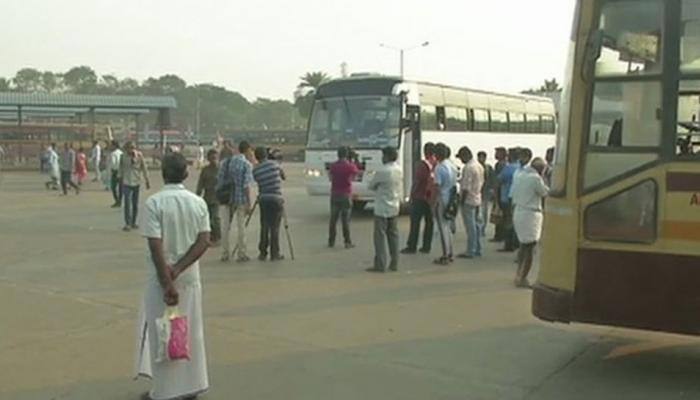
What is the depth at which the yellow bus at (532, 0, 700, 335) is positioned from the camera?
6.39 metres

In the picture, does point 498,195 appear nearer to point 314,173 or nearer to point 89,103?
point 314,173

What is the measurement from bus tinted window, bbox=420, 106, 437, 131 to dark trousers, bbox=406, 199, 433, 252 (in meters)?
6.96

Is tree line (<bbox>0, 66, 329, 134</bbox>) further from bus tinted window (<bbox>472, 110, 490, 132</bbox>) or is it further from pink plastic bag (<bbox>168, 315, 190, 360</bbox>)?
pink plastic bag (<bbox>168, 315, 190, 360</bbox>)

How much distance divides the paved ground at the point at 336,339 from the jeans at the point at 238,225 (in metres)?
0.35

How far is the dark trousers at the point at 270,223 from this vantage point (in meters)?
13.2

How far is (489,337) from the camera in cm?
824

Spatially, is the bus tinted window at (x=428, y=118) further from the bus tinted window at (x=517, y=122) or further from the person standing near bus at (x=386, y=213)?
the person standing near bus at (x=386, y=213)

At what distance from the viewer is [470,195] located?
1371 centimetres

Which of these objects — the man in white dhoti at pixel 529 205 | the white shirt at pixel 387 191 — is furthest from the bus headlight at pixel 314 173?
the man in white dhoti at pixel 529 205

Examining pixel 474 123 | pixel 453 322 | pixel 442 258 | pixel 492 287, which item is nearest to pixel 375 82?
pixel 474 123

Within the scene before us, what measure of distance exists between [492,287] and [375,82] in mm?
10146

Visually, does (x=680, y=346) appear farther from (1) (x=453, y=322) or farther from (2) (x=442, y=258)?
(2) (x=442, y=258)

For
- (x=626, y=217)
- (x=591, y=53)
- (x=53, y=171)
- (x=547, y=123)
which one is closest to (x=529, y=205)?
(x=626, y=217)

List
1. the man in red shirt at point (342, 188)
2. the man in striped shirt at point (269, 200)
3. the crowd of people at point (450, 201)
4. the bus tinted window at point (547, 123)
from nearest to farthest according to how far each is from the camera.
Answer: the crowd of people at point (450, 201) → the man in striped shirt at point (269, 200) → the man in red shirt at point (342, 188) → the bus tinted window at point (547, 123)
